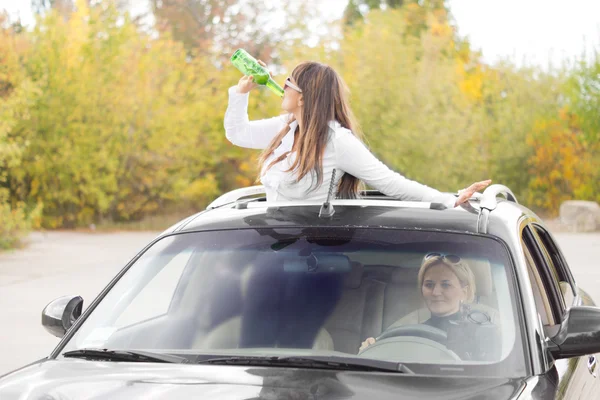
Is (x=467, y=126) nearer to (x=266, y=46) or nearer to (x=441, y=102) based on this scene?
(x=441, y=102)

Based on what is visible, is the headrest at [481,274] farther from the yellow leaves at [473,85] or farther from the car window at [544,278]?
the yellow leaves at [473,85]

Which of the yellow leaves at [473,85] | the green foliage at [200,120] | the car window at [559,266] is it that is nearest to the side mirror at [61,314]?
the car window at [559,266]

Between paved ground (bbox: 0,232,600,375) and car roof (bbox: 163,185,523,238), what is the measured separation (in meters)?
5.25

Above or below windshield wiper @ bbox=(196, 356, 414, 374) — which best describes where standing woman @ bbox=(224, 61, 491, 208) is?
above

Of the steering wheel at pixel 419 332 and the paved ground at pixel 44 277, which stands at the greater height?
the steering wheel at pixel 419 332

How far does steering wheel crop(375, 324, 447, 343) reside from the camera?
360 cm

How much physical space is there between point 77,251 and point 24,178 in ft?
29.1

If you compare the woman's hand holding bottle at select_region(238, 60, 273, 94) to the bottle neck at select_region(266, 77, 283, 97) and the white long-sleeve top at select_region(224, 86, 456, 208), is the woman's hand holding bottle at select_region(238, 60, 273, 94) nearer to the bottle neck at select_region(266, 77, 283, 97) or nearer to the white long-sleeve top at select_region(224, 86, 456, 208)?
the bottle neck at select_region(266, 77, 283, 97)

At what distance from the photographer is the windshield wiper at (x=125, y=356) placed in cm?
346

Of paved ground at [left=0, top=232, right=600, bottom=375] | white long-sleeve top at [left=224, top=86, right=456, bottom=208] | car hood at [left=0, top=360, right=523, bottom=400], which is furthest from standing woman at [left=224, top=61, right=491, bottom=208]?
paved ground at [left=0, top=232, right=600, bottom=375]

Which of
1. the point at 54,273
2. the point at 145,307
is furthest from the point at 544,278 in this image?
the point at 54,273

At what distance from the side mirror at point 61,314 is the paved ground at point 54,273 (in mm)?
4929

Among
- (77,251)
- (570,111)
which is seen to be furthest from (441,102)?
(77,251)

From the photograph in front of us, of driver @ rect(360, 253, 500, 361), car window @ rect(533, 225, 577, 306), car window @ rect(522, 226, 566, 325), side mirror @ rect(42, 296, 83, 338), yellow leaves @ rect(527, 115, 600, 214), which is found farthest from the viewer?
yellow leaves @ rect(527, 115, 600, 214)
